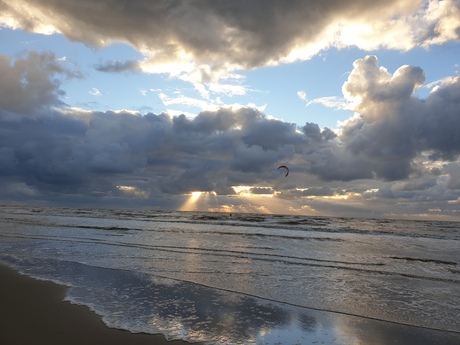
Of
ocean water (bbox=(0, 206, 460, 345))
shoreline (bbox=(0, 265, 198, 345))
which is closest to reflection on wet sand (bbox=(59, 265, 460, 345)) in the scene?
ocean water (bbox=(0, 206, 460, 345))

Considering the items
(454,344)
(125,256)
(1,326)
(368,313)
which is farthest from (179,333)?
(125,256)

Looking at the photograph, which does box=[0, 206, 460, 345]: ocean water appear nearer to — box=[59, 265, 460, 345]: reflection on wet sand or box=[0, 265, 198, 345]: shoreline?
box=[59, 265, 460, 345]: reflection on wet sand

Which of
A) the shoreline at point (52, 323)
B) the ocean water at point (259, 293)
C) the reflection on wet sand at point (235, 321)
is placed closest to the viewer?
the shoreline at point (52, 323)

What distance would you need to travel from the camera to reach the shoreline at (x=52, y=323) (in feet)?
20.2

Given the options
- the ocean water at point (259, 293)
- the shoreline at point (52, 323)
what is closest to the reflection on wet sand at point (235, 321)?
the ocean water at point (259, 293)

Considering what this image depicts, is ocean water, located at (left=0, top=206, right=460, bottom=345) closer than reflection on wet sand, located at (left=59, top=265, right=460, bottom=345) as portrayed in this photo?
No

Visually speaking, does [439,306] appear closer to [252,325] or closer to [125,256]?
[252,325]

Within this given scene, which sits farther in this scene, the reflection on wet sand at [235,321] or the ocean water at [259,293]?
the ocean water at [259,293]

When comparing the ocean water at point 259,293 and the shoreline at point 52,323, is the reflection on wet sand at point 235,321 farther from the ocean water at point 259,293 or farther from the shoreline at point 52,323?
the shoreline at point 52,323

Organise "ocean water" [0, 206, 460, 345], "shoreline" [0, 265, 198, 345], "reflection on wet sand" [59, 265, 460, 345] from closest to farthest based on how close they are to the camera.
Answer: "shoreline" [0, 265, 198, 345] < "reflection on wet sand" [59, 265, 460, 345] < "ocean water" [0, 206, 460, 345]

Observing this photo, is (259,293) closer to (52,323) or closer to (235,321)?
(235,321)

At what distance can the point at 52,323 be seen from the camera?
7.04 meters

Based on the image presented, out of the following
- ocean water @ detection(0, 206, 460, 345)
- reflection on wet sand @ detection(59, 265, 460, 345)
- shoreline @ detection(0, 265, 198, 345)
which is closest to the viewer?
shoreline @ detection(0, 265, 198, 345)

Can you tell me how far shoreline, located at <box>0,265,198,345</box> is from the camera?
243 inches
